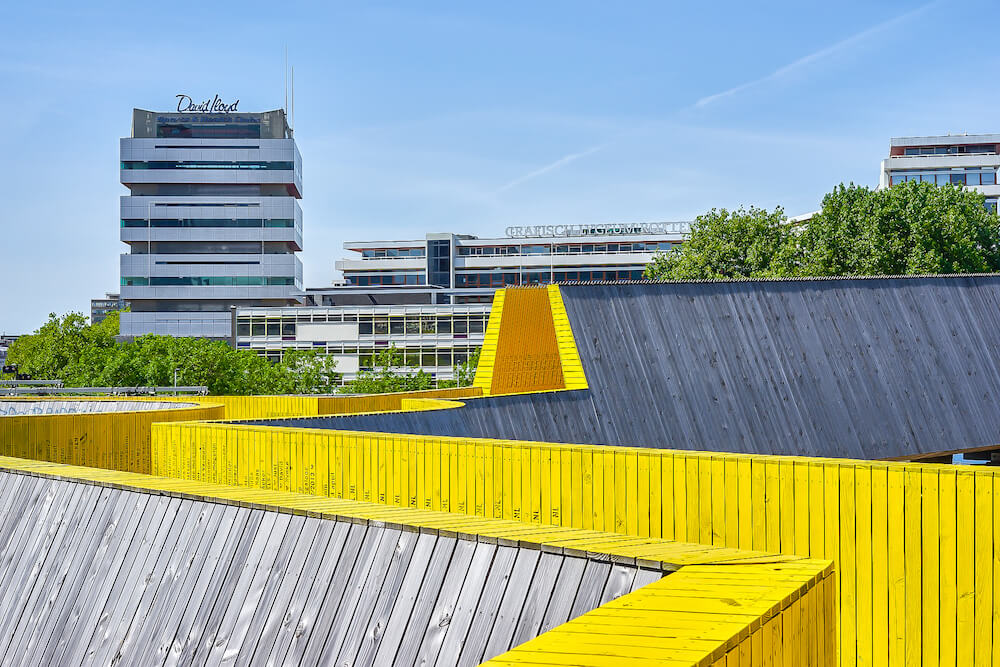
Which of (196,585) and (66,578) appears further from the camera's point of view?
(66,578)

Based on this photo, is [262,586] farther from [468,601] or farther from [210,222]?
[210,222]

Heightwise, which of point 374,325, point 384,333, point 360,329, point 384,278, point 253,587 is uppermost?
point 384,278

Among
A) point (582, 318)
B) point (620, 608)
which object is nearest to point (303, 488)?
point (620, 608)

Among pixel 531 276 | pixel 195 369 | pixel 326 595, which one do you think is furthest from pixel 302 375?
pixel 531 276

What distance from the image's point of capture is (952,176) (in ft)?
348


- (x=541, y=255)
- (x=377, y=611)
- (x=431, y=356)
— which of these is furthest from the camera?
(x=541, y=255)

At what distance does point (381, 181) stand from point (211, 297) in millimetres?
24598

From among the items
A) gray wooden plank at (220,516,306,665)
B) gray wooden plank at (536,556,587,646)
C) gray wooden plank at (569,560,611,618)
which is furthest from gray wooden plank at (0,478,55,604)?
gray wooden plank at (569,560,611,618)

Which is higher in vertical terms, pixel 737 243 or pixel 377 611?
pixel 737 243

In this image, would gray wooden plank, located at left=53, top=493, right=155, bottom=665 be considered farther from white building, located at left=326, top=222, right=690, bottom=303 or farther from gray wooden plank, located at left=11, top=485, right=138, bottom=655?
white building, located at left=326, top=222, right=690, bottom=303

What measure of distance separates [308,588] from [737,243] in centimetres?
4778

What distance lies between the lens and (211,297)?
352 ft

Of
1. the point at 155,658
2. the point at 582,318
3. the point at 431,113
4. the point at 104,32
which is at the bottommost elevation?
the point at 155,658

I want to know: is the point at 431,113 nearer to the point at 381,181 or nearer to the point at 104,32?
the point at 381,181
